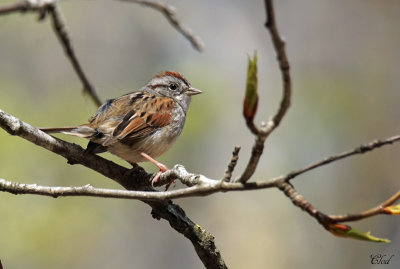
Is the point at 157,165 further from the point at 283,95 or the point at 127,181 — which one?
the point at 283,95

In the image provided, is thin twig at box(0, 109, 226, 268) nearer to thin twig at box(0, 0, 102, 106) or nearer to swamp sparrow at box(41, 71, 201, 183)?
thin twig at box(0, 0, 102, 106)

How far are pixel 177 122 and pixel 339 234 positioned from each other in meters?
3.92

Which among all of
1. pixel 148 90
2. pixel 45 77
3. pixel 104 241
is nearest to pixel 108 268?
pixel 104 241

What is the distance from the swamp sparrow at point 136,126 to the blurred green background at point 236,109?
9.49 feet

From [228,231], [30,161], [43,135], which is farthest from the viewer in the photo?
[228,231]

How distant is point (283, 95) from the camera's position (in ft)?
6.58

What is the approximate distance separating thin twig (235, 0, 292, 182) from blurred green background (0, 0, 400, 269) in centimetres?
673

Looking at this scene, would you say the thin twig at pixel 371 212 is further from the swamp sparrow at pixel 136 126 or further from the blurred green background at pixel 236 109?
the blurred green background at pixel 236 109

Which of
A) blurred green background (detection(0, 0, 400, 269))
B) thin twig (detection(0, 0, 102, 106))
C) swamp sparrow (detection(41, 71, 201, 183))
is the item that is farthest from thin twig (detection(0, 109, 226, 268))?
blurred green background (detection(0, 0, 400, 269))

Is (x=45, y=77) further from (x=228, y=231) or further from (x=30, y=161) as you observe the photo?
(x=228, y=231)

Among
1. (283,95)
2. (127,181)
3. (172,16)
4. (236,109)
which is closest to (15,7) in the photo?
(172,16)

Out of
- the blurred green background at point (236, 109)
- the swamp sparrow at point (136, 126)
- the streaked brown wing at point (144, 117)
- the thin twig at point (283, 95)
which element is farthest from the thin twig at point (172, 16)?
the blurred green background at point (236, 109)

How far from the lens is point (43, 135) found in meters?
3.55

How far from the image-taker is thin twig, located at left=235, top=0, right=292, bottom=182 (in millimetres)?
1821
